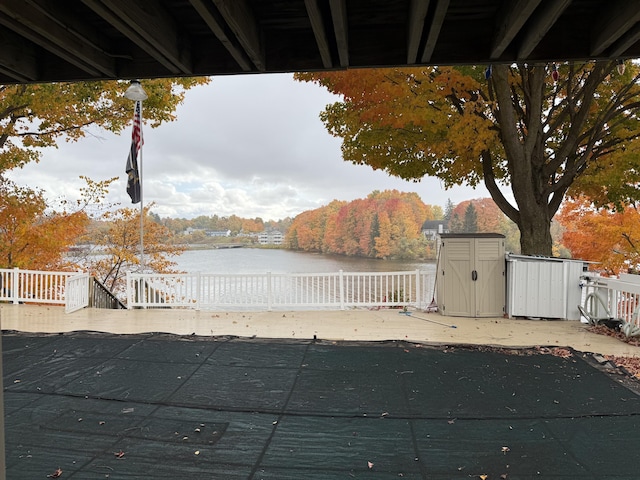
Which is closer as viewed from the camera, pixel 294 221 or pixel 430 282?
pixel 430 282

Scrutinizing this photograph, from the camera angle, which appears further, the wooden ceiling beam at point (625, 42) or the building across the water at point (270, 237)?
the building across the water at point (270, 237)

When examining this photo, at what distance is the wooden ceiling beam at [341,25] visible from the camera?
1850mm

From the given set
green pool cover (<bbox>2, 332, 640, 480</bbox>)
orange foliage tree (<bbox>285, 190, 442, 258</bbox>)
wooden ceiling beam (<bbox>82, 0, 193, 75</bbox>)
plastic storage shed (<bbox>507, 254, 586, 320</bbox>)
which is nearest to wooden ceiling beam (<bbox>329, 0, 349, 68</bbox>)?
wooden ceiling beam (<bbox>82, 0, 193, 75</bbox>)

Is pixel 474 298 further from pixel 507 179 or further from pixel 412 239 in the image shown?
pixel 412 239

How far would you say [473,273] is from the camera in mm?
6398

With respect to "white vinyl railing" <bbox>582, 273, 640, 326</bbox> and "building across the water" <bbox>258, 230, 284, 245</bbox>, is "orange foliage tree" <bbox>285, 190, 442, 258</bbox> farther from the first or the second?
"white vinyl railing" <bbox>582, 273, 640, 326</bbox>

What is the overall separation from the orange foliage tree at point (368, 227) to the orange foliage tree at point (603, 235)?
5.12m

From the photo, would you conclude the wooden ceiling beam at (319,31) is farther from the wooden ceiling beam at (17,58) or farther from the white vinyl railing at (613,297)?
the white vinyl railing at (613,297)

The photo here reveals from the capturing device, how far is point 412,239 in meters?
16.4

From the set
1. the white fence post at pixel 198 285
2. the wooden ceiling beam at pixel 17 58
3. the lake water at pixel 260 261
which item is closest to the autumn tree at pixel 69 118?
the white fence post at pixel 198 285

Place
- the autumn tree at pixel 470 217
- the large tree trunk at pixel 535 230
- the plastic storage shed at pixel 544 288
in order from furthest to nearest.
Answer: the autumn tree at pixel 470 217, the large tree trunk at pixel 535 230, the plastic storage shed at pixel 544 288

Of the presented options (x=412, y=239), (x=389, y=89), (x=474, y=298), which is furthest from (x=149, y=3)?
(x=412, y=239)

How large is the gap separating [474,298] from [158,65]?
5.60 meters

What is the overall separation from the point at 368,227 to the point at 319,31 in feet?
53.6
